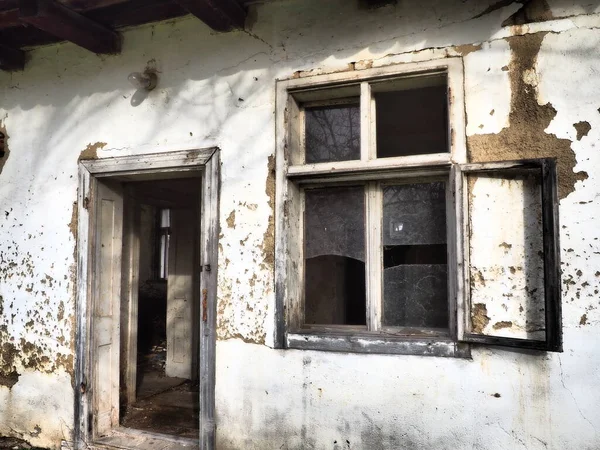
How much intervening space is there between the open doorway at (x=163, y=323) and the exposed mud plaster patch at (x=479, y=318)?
2239 mm

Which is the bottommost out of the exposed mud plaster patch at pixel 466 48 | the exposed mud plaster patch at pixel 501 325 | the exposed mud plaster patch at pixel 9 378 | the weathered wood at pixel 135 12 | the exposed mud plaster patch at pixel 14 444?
the exposed mud plaster patch at pixel 14 444

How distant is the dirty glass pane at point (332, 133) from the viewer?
123 inches

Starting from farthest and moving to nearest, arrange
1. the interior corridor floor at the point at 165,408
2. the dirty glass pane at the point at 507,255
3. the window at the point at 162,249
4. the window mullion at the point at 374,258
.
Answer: the window at the point at 162,249, the interior corridor floor at the point at 165,408, the window mullion at the point at 374,258, the dirty glass pane at the point at 507,255

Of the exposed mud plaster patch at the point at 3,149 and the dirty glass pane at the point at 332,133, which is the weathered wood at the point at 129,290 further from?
the dirty glass pane at the point at 332,133

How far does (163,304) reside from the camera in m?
9.12

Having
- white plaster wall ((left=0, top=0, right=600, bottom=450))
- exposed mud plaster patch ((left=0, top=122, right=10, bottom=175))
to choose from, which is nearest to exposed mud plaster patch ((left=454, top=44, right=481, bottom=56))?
white plaster wall ((left=0, top=0, right=600, bottom=450))

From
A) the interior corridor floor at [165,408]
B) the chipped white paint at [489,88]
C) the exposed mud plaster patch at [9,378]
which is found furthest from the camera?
the interior corridor floor at [165,408]

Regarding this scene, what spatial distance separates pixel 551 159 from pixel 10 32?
392 cm

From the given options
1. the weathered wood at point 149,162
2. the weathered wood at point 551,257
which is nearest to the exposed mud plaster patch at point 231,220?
the weathered wood at point 149,162

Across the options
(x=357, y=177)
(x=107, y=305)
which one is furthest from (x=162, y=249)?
(x=357, y=177)

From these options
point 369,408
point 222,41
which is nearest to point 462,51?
point 222,41

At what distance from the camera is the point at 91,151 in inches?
142

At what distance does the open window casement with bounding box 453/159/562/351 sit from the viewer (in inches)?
98.7

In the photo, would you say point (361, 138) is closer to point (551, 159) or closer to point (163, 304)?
point (551, 159)
